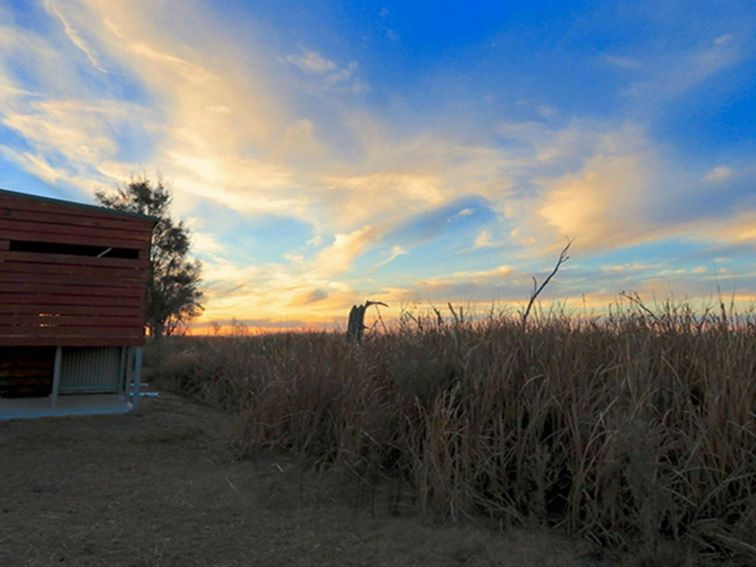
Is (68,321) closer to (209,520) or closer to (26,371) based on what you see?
(26,371)

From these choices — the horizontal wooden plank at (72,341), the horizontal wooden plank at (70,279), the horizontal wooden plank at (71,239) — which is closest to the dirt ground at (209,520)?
the horizontal wooden plank at (72,341)

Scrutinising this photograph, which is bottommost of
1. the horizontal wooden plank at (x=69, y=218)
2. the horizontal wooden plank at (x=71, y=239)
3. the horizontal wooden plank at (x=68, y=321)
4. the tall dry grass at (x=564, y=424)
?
the tall dry grass at (x=564, y=424)

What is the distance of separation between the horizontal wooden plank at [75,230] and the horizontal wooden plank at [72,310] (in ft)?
4.12

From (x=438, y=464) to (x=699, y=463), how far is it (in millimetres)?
1706

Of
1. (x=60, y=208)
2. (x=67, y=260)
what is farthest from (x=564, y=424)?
(x=60, y=208)

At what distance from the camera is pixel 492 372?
4199mm

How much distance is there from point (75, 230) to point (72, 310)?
4.65ft

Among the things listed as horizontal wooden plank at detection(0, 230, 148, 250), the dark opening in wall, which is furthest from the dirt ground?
the dark opening in wall

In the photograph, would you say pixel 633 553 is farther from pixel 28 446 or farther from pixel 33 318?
pixel 33 318

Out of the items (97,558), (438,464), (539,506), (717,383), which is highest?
(717,383)

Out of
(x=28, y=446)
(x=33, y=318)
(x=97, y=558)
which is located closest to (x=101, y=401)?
(x=33, y=318)

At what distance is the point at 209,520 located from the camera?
3896 mm

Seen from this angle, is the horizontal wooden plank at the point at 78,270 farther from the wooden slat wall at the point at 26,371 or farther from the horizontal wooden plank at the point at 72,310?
the wooden slat wall at the point at 26,371

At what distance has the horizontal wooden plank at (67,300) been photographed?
842 centimetres
